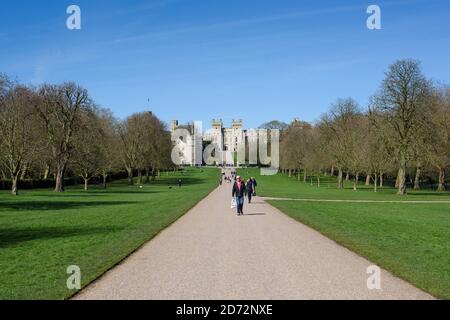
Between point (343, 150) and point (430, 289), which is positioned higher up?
point (343, 150)

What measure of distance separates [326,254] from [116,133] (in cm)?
7105

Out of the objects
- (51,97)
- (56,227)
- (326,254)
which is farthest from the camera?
(51,97)

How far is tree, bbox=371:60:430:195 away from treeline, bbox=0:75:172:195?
36316mm

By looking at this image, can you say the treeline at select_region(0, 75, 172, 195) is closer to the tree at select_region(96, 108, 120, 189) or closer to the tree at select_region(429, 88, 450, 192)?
the tree at select_region(96, 108, 120, 189)

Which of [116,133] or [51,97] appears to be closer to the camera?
[51,97]

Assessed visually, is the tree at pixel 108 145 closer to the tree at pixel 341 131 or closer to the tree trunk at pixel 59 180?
the tree trunk at pixel 59 180

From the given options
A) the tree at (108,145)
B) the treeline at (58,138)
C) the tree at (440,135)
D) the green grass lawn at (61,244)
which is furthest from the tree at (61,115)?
the tree at (440,135)

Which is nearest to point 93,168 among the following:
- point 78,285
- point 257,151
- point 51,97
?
point 51,97

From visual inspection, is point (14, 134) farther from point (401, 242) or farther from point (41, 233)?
point (401, 242)

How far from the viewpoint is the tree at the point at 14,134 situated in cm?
4481

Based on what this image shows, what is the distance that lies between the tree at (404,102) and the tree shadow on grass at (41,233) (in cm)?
4203
